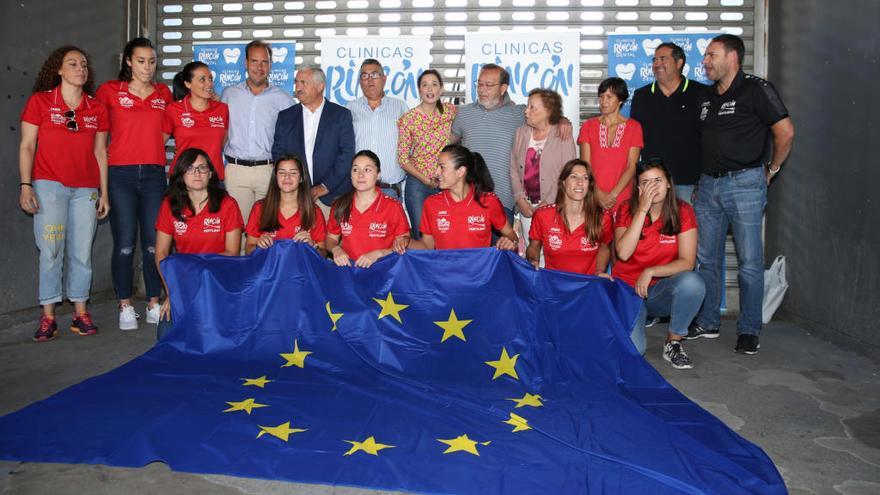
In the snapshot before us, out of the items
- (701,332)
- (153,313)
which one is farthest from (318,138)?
(701,332)

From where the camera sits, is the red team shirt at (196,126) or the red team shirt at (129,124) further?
the red team shirt at (196,126)

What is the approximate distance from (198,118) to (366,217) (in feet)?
6.17

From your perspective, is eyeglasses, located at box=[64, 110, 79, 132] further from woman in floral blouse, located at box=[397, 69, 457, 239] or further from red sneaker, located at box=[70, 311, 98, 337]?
woman in floral blouse, located at box=[397, 69, 457, 239]

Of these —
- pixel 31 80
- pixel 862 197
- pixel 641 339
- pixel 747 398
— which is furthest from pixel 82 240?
pixel 862 197

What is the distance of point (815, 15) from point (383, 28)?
3.92m

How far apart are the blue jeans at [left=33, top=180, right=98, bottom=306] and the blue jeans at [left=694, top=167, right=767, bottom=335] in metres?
4.83

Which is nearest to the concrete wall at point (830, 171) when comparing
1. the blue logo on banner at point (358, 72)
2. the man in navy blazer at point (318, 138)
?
the blue logo on banner at point (358, 72)

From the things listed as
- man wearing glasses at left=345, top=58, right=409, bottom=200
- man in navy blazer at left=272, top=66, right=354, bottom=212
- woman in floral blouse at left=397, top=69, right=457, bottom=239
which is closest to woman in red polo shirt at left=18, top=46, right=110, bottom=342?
man in navy blazer at left=272, top=66, right=354, bottom=212

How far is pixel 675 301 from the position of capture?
4.45m

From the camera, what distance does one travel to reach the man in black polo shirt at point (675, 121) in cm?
543

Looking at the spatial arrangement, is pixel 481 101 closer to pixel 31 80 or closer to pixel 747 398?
pixel 747 398

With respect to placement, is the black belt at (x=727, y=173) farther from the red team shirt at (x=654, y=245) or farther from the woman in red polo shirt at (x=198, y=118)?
the woman in red polo shirt at (x=198, y=118)

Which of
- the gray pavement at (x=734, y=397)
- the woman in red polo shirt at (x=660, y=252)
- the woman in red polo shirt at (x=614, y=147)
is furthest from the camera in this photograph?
the woman in red polo shirt at (x=614, y=147)

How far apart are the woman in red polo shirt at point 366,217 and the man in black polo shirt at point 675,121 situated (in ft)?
7.46
